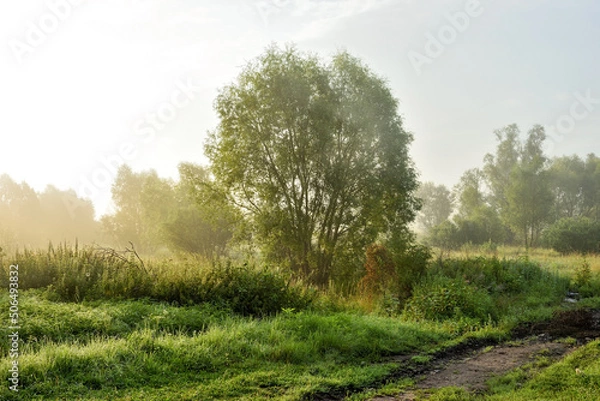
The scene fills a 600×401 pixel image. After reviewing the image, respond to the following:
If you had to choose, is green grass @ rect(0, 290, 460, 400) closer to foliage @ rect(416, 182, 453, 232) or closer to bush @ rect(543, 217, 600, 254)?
bush @ rect(543, 217, 600, 254)

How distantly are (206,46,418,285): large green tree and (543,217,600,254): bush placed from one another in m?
22.3

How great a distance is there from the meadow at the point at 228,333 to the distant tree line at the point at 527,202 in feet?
90.0

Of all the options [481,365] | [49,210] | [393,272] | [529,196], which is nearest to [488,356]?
[481,365]

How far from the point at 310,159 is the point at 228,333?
1262 cm

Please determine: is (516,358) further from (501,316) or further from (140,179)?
(140,179)

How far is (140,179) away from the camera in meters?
51.4

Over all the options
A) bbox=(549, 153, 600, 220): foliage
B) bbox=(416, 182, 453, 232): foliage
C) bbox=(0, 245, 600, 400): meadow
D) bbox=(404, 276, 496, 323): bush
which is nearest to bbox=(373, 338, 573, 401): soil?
bbox=(0, 245, 600, 400): meadow

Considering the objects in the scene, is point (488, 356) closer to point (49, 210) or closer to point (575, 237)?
point (575, 237)

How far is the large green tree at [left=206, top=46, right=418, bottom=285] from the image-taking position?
19141 millimetres

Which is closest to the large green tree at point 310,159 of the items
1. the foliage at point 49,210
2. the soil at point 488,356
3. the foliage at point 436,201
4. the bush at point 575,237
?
the soil at point 488,356

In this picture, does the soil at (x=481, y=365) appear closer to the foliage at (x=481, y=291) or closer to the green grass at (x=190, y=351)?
the green grass at (x=190, y=351)

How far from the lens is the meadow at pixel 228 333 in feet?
19.1

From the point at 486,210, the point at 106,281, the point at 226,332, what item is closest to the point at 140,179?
the point at 486,210

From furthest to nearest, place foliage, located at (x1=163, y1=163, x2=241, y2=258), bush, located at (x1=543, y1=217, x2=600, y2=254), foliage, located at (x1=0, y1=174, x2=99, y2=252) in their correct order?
foliage, located at (x1=0, y1=174, x2=99, y2=252) → bush, located at (x1=543, y1=217, x2=600, y2=254) → foliage, located at (x1=163, y1=163, x2=241, y2=258)
